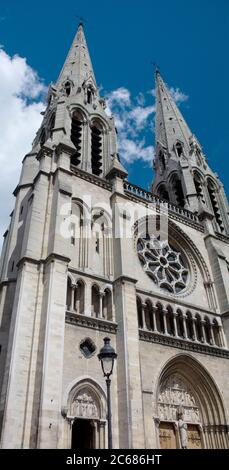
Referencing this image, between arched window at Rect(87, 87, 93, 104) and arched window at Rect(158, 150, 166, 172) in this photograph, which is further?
arched window at Rect(158, 150, 166, 172)

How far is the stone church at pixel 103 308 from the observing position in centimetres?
1159

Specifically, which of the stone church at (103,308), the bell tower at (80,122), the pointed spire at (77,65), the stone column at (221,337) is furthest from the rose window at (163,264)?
the pointed spire at (77,65)

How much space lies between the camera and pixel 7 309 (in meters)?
14.7

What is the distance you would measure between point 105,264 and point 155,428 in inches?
259

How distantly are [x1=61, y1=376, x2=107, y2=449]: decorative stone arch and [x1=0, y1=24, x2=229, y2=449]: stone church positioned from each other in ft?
0.11

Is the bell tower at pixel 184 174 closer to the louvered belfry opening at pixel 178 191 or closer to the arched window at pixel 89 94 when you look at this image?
the louvered belfry opening at pixel 178 191

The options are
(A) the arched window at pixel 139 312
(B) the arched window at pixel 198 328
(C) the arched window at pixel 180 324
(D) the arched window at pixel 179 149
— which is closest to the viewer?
(A) the arched window at pixel 139 312

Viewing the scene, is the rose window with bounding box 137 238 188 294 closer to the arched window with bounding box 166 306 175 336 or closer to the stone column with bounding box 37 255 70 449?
the arched window with bounding box 166 306 175 336

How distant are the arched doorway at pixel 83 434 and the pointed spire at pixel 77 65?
74.1ft

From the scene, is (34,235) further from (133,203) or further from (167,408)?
(167,408)

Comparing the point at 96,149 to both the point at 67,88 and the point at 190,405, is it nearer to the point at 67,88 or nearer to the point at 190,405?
the point at 67,88

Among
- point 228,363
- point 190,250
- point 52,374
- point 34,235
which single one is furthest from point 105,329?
point 190,250

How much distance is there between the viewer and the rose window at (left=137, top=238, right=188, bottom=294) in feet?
60.4

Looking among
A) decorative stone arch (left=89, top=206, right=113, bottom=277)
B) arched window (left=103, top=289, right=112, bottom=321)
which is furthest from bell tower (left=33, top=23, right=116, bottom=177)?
arched window (left=103, top=289, right=112, bottom=321)
